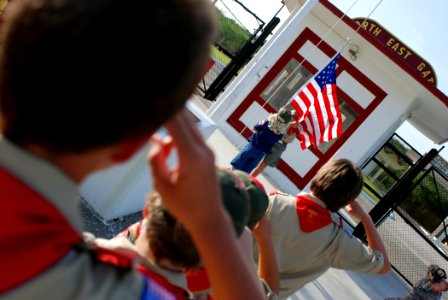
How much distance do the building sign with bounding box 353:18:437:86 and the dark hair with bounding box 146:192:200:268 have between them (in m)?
12.0

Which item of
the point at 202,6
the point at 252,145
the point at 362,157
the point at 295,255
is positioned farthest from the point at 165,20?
the point at 362,157

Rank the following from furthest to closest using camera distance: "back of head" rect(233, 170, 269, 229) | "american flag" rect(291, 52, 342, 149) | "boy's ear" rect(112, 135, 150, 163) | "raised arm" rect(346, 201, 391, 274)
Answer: "american flag" rect(291, 52, 342, 149) < "raised arm" rect(346, 201, 391, 274) < "back of head" rect(233, 170, 269, 229) < "boy's ear" rect(112, 135, 150, 163)

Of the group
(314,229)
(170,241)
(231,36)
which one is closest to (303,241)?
(314,229)

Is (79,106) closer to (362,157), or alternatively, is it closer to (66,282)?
(66,282)

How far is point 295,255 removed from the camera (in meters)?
2.46

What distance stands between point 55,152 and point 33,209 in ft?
0.32

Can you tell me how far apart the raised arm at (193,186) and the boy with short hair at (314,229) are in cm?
158

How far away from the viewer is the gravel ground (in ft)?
12.0

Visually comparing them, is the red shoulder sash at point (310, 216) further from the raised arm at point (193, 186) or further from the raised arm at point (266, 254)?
the raised arm at point (193, 186)

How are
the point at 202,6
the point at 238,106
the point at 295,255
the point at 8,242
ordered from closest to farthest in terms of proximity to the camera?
the point at 8,242
the point at 202,6
the point at 295,255
the point at 238,106

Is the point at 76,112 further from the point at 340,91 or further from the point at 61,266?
the point at 340,91

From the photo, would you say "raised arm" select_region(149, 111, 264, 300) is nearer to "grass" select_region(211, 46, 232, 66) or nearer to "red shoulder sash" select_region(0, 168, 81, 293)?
"red shoulder sash" select_region(0, 168, 81, 293)

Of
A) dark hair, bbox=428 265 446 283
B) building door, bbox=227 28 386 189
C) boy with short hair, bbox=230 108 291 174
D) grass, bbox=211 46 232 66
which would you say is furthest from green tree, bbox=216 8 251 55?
dark hair, bbox=428 265 446 283

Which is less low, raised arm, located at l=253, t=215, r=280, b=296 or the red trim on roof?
the red trim on roof
